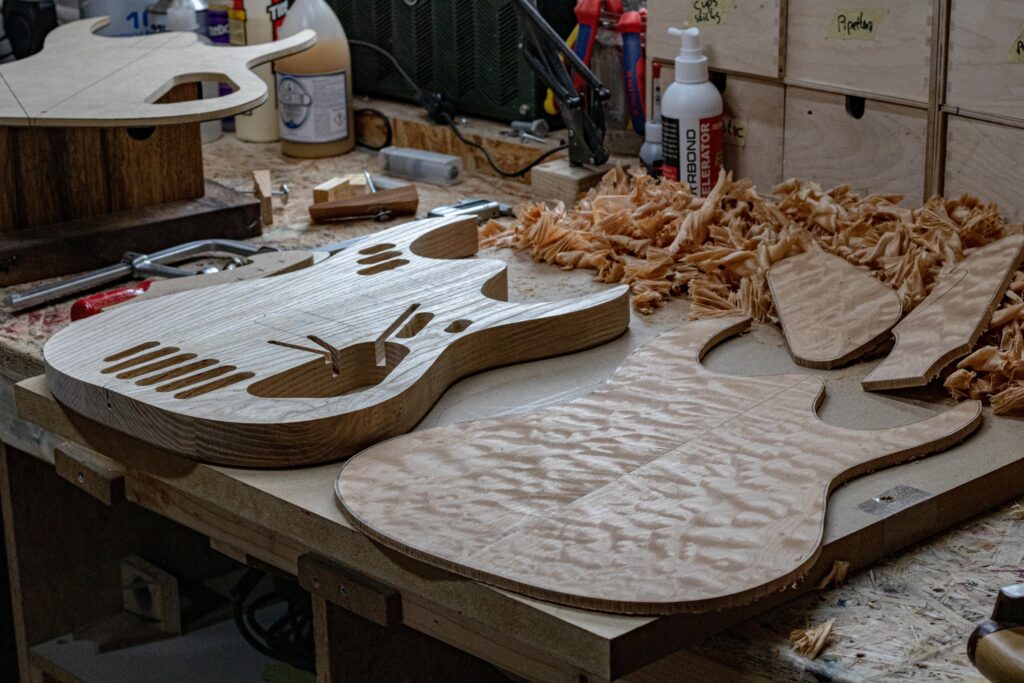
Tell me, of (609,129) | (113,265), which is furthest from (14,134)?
(609,129)

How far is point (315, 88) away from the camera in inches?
81.8

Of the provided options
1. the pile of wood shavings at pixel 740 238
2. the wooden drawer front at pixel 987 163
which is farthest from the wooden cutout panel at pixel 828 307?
the wooden drawer front at pixel 987 163

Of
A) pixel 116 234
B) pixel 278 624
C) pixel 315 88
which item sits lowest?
pixel 278 624

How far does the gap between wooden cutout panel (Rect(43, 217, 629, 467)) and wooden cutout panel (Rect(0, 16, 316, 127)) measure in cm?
33

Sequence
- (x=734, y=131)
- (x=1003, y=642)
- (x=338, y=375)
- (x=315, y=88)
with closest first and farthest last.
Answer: (x=1003, y=642), (x=338, y=375), (x=734, y=131), (x=315, y=88)

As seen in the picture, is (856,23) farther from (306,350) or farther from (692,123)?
(306,350)

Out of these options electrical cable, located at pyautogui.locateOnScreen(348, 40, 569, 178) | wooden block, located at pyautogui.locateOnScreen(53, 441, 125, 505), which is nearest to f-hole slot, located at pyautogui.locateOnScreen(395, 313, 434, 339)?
wooden block, located at pyautogui.locateOnScreen(53, 441, 125, 505)

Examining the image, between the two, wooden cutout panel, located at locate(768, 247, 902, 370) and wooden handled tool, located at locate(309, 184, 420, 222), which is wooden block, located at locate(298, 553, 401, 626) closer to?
wooden cutout panel, located at locate(768, 247, 902, 370)

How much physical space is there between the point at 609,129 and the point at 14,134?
914 millimetres

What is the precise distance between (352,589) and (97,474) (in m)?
Result: 0.33

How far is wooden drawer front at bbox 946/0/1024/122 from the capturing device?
1.42 meters

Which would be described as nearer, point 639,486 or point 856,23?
point 639,486

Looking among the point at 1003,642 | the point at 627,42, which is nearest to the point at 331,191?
the point at 627,42

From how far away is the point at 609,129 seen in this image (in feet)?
6.70
